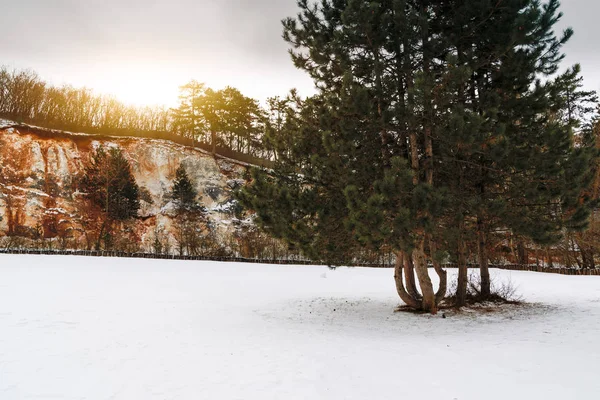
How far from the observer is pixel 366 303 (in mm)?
11484

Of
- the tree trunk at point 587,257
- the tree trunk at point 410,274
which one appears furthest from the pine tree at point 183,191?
the tree trunk at point 587,257

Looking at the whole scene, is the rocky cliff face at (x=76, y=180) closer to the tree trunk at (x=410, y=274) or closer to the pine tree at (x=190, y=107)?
the pine tree at (x=190, y=107)

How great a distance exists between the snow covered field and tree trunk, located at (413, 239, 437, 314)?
49cm

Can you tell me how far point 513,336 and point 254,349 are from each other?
14.9ft

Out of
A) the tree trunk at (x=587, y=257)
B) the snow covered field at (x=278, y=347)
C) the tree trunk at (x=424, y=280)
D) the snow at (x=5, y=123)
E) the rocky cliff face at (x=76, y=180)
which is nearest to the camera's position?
the snow covered field at (x=278, y=347)

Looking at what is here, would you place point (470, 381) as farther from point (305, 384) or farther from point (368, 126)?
point (368, 126)

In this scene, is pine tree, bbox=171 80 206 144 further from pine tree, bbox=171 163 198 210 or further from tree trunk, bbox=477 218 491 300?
tree trunk, bbox=477 218 491 300

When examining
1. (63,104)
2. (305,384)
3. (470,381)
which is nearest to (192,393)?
(305,384)

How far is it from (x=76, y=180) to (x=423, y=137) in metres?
36.8

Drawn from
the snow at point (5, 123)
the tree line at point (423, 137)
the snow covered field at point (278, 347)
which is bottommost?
the snow covered field at point (278, 347)

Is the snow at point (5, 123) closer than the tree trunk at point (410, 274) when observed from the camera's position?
No

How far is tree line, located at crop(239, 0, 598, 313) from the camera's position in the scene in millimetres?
7074

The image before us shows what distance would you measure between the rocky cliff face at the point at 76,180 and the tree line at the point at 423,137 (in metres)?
24.7

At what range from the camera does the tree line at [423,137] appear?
23.2 feet
